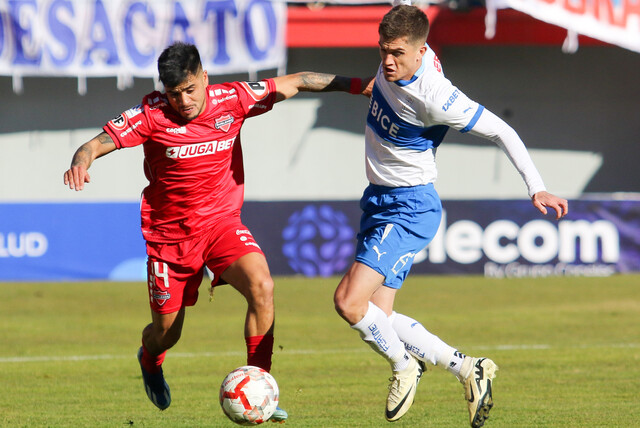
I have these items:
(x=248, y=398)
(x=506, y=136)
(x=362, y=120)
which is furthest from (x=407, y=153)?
(x=362, y=120)

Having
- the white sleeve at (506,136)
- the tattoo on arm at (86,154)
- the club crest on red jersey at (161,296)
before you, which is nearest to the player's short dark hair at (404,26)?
the white sleeve at (506,136)

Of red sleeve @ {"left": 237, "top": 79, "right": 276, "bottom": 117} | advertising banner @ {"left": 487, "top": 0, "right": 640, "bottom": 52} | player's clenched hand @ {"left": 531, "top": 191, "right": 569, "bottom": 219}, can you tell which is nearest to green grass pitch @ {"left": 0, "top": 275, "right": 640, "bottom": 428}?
player's clenched hand @ {"left": 531, "top": 191, "right": 569, "bottom": 219}

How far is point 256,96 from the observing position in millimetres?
7254

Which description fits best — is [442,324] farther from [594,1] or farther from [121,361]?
[594,1]

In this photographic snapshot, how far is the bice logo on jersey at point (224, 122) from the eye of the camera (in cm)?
705

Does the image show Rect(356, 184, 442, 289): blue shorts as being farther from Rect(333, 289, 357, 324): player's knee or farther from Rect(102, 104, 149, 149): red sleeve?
Rect(102, 104, 149, 149): red sleeve

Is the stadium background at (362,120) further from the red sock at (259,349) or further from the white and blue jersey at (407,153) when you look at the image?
the red sock at (259,349)

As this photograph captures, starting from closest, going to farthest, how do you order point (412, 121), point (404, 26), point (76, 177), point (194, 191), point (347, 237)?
point (76, 177) → point (404, 26) → point (412, 121) → point (194, 191) → point (347, 237)

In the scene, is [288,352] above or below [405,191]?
below

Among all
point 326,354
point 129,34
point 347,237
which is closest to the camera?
point 326,354

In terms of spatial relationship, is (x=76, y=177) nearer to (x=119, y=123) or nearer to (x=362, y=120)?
(x=119, y=123)

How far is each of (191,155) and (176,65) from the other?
30.3 inches

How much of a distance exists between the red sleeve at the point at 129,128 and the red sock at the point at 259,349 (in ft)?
5.09

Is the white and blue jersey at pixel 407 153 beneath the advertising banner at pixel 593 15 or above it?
above
